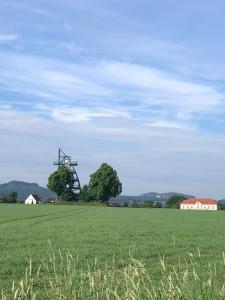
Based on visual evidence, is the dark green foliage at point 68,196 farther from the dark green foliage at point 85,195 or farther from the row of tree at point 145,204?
the row of tree at point 145,204

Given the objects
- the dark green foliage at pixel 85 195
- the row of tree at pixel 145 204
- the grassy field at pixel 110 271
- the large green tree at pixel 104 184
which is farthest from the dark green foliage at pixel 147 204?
the grassy field at pixel 110 271

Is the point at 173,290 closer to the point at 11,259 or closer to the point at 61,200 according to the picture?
the point at 11,259

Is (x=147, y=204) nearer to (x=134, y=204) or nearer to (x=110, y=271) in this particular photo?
(x=134, y=204)

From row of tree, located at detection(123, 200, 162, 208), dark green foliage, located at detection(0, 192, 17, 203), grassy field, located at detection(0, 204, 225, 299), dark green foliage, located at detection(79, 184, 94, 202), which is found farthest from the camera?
dark green foliage, located at detection(0, 192, 17, 203)

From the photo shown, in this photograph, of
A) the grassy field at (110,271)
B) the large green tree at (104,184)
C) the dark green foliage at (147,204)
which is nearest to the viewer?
the grassy field at (110,271)

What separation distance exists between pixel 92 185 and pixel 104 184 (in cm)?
509

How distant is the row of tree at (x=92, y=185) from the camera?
14888 cm

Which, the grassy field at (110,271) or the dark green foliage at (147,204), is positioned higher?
the dark green foliage at (147,204)

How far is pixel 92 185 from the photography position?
15175 centimetres

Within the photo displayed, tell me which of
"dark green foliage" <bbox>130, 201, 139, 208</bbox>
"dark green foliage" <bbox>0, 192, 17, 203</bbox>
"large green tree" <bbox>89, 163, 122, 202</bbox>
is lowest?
"dark green foliage" <bbox>130, 201, 139, 208</bbox>

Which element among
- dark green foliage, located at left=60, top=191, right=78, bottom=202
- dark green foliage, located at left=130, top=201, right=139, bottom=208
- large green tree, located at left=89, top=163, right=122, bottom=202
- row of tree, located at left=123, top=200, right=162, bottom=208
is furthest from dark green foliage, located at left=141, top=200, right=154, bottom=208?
dark green foliage, located at left=60, top=191, right=78, bottom=202

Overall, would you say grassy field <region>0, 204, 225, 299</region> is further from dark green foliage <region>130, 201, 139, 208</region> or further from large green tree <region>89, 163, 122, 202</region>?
dark green foliage <region>130, 201, 139, 208</region>

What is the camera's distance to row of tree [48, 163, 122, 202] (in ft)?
488

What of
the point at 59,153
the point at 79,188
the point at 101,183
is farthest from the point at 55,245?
the point at 59,153
